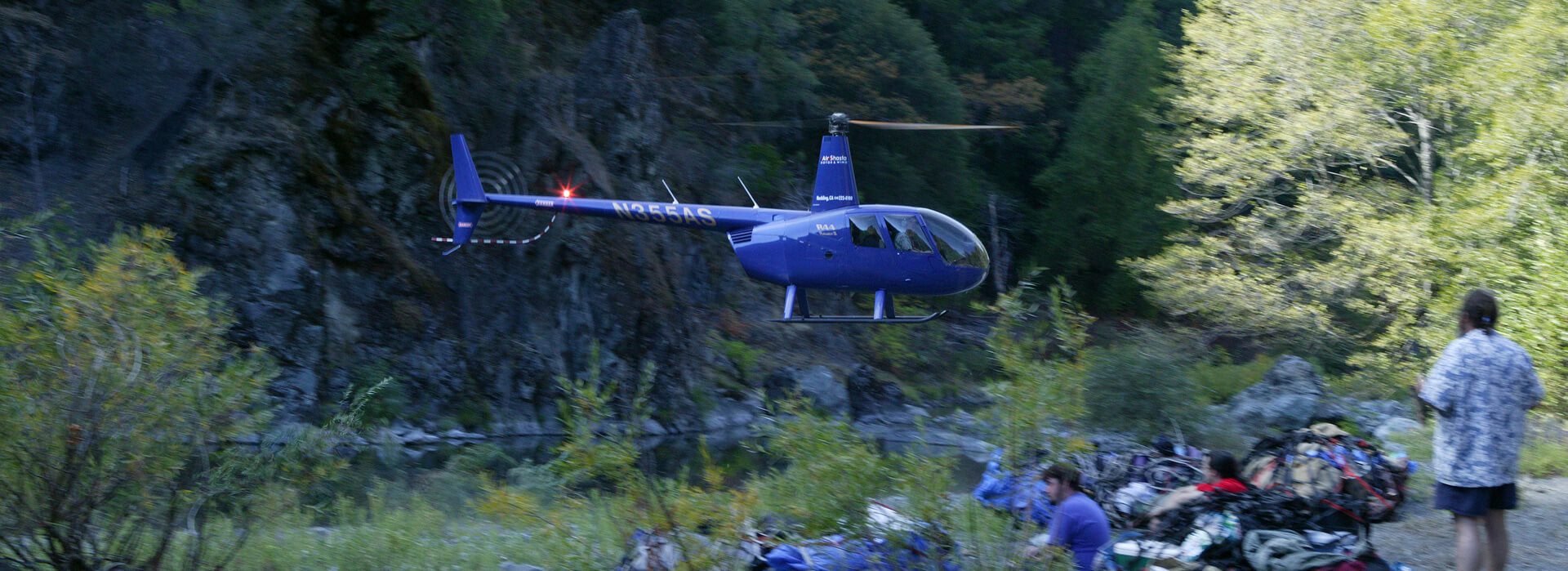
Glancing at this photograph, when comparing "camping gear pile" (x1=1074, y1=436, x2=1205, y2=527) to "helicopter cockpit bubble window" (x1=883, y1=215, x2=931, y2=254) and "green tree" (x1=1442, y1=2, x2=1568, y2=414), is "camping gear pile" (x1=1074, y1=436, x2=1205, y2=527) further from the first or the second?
"green tree" (x1=1442, y1=2, x2=1568, y2=414)

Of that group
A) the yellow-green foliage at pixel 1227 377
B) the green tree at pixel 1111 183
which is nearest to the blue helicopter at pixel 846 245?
the yellow-green foliage at pixel 1227 377

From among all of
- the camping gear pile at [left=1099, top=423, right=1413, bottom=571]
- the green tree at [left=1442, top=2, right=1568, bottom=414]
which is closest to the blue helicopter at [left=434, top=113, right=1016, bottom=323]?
the camping gear pile at [left=1099, top=423, right=1413, bottom=571]

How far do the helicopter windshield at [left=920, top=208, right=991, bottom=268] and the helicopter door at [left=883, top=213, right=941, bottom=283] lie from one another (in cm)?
10

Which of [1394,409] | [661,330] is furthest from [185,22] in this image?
[1394,409]

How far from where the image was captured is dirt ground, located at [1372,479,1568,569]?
7441 mm

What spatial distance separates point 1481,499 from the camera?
5.32 meters

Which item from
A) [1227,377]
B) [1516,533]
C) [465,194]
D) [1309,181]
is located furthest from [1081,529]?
[1227,377]

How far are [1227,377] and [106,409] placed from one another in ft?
69.9

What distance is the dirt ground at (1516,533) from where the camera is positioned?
744cm

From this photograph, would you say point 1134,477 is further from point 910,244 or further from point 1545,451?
point 1545,451

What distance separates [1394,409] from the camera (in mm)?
18094

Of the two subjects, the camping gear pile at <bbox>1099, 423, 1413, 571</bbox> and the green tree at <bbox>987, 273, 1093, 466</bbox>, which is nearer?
the green tree at <bbox>987, 273, 1093, 466</bbox>

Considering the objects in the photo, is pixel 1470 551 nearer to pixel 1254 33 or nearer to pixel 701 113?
pixel 1254 33

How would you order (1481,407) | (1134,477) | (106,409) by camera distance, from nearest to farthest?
(1481,407) → (106,409) → (1134,477)
